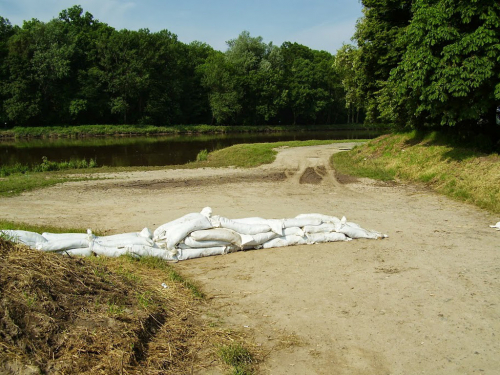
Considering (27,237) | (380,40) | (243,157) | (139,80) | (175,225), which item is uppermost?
(139,80)

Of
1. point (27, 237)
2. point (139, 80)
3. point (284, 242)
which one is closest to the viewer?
point (27, 237)

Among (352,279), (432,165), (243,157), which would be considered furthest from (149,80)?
(352,279)

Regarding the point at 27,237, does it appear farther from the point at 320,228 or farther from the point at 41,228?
the point at 320,228

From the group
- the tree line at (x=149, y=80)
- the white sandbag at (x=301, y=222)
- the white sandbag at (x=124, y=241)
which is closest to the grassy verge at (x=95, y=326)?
the white sandbag at (x=124, y=241)

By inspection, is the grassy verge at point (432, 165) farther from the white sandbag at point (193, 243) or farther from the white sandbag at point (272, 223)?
the white sandbag at point (193, 243)

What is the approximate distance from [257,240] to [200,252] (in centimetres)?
115

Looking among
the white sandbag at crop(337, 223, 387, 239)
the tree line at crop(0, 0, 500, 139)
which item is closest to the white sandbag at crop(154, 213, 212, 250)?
the white sandbag at crop(337, 223, 387, 239)

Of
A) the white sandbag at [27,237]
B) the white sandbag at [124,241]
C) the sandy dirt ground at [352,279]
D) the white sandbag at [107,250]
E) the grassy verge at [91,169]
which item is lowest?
the sandy dirt ground at [352,279]

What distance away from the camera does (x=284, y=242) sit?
8.66m

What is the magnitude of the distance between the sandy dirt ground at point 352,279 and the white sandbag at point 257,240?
15 cm

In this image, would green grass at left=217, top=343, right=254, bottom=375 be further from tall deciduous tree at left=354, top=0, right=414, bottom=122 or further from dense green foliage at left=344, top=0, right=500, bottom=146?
tall deciduous tree at left=354, top=0, right=414, bottom=122

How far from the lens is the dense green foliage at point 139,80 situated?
2434 inches

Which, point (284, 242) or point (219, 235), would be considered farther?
point (284, 242)

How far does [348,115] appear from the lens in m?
84.1
